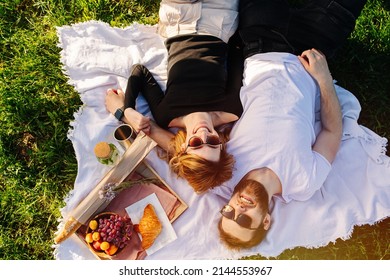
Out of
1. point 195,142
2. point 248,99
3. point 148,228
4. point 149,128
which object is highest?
point 248,99

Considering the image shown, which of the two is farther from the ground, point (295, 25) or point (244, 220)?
point (295, 25)

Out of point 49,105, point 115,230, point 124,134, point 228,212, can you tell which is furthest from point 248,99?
point 49,105

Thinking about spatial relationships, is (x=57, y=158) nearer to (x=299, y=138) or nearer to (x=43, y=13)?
(x=43, y=13)

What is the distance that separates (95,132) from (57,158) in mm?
360

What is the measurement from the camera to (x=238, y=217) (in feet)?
8.78

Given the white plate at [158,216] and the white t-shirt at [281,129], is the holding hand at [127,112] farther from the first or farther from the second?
the white t-shirt at [281,129]

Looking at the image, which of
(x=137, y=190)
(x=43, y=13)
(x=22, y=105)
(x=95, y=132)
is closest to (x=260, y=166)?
(x=137, y=190)

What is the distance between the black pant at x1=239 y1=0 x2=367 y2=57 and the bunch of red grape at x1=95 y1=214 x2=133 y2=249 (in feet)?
4.73

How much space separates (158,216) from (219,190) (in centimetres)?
46

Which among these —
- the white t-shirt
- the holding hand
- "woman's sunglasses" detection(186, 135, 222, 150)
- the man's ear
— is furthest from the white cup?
the man's ear

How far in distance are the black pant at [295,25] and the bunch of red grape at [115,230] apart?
1.44m

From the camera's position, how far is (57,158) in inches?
124

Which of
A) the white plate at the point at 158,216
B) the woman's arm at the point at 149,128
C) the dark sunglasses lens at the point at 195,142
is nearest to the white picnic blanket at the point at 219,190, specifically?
the white plate at the point at 158,216

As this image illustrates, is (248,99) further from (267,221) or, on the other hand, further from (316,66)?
(267,221)
